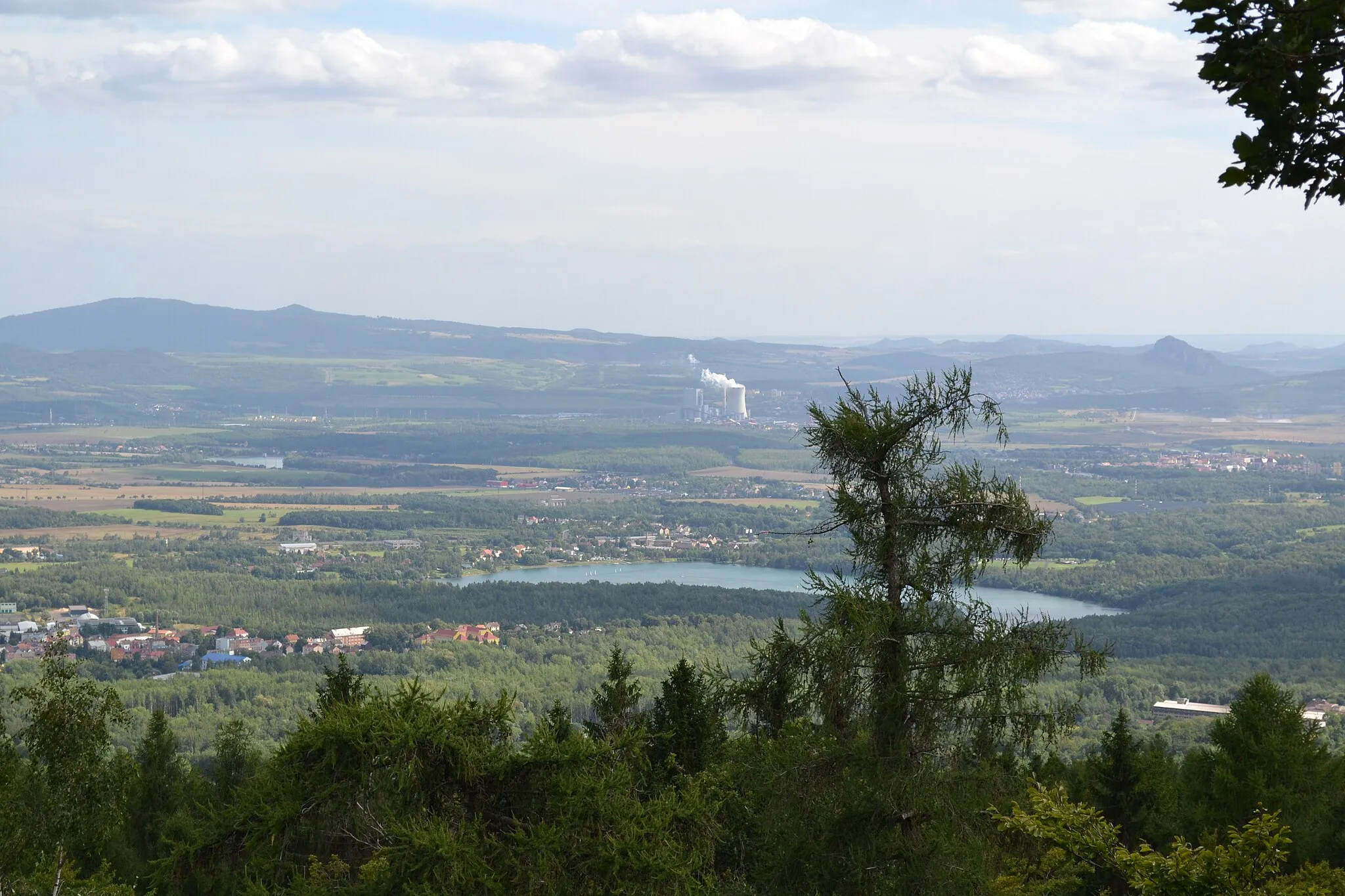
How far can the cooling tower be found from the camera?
191875 mm

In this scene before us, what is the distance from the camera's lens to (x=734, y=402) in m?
194

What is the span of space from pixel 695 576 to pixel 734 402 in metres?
110

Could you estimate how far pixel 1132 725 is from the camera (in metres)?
38.2

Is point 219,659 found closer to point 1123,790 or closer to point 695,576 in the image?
point 695,576

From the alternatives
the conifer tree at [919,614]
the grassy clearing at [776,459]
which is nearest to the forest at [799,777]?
the conifer tree at [919,614]

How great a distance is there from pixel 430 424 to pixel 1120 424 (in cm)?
8527

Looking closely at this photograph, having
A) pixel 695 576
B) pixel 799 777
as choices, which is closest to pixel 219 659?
pixel 695 576

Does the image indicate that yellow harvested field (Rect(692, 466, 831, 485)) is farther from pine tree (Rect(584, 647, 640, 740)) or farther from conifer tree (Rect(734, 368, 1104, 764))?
conifer tree (Rect(734, 368, 1104, 764))

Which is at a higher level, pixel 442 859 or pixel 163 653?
pixel 442 859

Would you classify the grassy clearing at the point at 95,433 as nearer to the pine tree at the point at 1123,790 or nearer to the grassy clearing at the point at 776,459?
the grassy clearing at the point at 776,459

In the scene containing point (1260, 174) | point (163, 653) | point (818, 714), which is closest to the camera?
point (1260, 174)

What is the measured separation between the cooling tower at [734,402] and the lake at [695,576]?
9992cm

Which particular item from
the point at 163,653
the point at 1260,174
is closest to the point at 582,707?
the point at 163,653

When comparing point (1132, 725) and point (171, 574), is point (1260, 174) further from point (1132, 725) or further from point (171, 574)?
point (171, 574)
